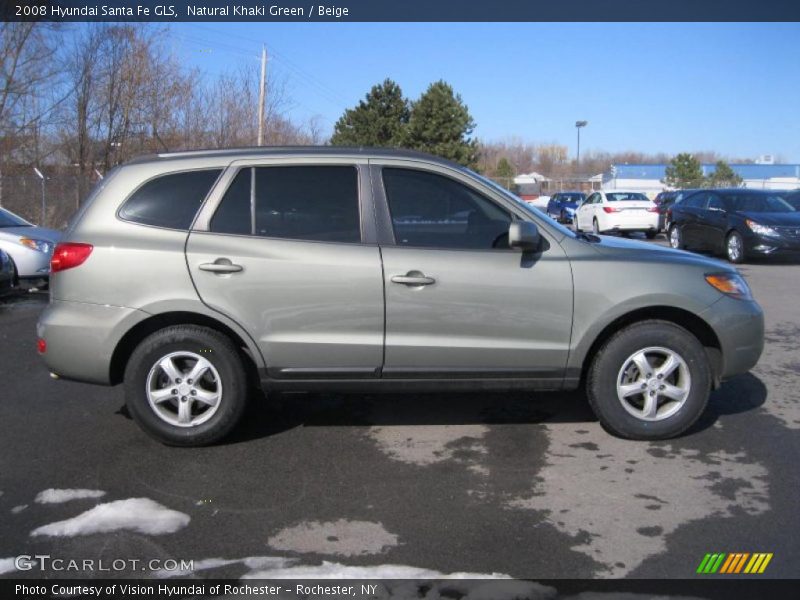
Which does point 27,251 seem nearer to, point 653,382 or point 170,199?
point 170,199

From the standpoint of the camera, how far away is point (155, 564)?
3.29m

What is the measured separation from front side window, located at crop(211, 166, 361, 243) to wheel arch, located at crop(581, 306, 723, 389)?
1699 mm

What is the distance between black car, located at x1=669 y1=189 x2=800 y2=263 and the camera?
47.8 ft

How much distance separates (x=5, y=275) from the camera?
1026cm

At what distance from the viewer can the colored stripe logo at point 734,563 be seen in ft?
10.5

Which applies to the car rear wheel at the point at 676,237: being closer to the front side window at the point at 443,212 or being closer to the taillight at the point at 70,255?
the front side window at the point at 443,212

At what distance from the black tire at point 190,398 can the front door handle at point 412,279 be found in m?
1.13

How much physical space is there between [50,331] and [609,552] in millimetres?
3535

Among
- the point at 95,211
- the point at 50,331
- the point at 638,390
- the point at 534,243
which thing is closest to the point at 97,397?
the point at 50,331

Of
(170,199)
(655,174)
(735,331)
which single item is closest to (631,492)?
(735,331)

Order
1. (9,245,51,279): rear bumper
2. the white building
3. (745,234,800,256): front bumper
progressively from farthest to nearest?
the white building < (745,234,800,256): front bumper < (9,245,51,279): rear bumper

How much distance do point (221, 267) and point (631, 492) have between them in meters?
2.72

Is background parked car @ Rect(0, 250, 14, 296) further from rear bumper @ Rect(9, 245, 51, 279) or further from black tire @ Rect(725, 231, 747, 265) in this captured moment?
black tire @ Rect(725, 231, 747, 265)

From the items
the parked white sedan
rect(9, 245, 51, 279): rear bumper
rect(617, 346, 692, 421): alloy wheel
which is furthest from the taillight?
the parked white sedan
